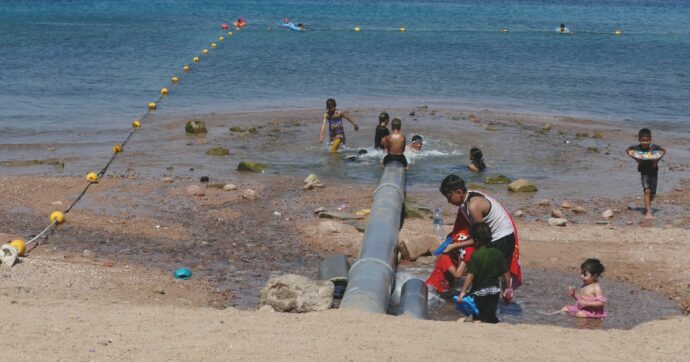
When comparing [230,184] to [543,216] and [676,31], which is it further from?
[676,31]

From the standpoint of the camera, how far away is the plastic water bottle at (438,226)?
13.9 m

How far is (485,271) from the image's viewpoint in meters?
9.75

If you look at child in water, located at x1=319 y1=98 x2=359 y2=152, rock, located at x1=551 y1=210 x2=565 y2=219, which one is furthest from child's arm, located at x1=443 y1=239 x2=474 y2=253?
child in water, located at x1=319 y1=98 x2=359 y2=152

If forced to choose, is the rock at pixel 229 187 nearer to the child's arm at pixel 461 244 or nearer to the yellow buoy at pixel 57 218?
the yellow buoy at pixel 57 218

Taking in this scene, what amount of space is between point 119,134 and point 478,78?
16900mm

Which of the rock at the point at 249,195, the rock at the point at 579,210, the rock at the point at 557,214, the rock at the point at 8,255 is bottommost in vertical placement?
the rock at the point at 249,195

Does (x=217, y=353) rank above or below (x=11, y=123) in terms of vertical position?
above

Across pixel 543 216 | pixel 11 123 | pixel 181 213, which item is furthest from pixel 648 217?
pixel 11 123

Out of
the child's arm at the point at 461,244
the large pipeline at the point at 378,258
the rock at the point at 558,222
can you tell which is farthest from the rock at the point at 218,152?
the child's arm at the point at 461,244

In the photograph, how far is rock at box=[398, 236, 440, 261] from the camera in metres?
13.0

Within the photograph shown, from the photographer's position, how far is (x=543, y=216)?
15812mm

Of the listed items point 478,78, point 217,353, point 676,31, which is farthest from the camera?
point 676,31

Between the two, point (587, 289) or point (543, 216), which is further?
point (543, 216)

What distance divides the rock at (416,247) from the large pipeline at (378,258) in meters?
0.47
